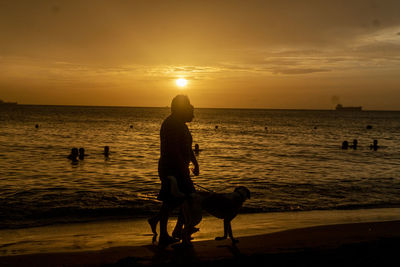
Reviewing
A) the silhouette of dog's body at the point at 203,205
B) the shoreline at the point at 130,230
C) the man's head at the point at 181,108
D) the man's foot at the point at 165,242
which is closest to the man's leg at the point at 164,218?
the man's foot at the point at 165,242

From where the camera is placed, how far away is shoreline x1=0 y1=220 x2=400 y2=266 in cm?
469

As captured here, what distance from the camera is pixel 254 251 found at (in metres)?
5.34

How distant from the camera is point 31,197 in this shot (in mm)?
10484

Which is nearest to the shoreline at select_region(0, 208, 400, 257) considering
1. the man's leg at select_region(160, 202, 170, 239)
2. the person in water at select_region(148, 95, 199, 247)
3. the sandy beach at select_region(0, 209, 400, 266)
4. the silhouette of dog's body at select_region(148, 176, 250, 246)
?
the sandy beach at select_region(0, 209, 400, 266)

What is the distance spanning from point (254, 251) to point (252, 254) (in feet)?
0.92

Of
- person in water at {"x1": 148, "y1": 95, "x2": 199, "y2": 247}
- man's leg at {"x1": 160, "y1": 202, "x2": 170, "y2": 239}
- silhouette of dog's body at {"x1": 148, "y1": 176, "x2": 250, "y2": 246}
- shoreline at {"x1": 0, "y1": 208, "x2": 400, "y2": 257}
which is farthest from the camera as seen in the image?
shoreline at {"x1": 0, "y1": 208, "x2": 400, "y2": 257}

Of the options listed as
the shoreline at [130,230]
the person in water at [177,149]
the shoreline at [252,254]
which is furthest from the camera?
the shoreline at [130,230]

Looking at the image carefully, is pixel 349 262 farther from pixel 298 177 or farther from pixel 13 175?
pixel 13 175

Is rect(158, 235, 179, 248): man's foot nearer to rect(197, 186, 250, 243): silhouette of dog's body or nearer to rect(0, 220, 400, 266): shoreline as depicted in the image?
rect(0, 220, 400, 266): shoreline

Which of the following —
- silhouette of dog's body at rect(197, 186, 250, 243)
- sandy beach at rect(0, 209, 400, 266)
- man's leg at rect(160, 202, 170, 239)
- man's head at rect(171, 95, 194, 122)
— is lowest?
sandy beach at rect(0, 209, 400, 266)

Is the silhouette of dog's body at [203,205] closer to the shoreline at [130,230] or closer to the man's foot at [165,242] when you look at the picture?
the man's foot at [165,242]

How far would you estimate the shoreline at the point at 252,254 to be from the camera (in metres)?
4.69

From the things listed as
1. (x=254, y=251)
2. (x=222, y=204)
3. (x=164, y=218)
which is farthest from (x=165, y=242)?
(x=254, y=251)

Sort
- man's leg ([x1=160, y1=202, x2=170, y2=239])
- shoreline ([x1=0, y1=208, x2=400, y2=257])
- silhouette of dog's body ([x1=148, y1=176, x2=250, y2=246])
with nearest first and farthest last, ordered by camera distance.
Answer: silhouette of dog's body ([x1=148, y1=176, x2=250, y2=246]) → man's leg ([x1=160, y1=202, x2=170, y2=239]) → shoreline ([x1=0, y1=208, x2=400, y2=257])
